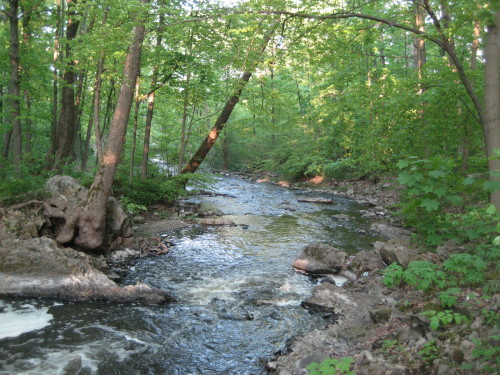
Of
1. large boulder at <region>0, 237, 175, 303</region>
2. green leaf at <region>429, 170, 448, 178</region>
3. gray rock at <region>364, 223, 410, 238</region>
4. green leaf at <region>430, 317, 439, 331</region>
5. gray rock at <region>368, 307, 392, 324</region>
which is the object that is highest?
green leaf at <region>429, 170, 448, 178</region>

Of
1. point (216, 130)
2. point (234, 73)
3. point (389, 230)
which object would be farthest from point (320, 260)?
point (216, 130)

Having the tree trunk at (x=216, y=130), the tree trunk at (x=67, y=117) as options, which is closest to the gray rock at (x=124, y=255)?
the tree trunk at (x=67, y=117)

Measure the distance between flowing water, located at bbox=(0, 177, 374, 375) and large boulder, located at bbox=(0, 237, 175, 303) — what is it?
26cm

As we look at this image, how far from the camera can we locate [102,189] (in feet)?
30.3

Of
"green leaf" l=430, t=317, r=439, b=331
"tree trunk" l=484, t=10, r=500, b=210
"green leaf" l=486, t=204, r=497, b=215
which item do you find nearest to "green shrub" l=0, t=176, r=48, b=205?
"green leaf" l=430, t=317, r=439, b=331

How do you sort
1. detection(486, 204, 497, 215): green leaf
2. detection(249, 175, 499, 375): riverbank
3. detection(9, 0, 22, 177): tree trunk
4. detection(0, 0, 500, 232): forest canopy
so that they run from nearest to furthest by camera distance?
detection(486, 204, 497, 215): green leaf, detection(249, 175, 499, 375): riverbank, detection(0, 0, 500, 232): forest canopy, detection(9, 0, 22, 177): tree trunk

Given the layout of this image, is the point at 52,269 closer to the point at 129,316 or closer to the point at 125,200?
the point at 129,316

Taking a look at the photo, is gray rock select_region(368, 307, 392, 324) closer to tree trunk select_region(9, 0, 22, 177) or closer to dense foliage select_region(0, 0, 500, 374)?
dense foliage select_region(0, 0, 500, 374)

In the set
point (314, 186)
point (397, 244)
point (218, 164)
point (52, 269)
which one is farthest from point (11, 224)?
point (218, 164)

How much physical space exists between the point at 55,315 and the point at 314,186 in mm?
23495

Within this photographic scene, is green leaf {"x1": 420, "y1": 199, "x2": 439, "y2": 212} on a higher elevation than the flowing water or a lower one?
higher

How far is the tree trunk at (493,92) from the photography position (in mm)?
5301

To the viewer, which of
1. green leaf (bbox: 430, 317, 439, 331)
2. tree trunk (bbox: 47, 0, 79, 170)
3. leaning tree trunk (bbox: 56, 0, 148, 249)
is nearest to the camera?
green leaf (bbox: 430, 317, 439, 331)

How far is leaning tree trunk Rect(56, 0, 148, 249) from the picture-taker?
8881mm
